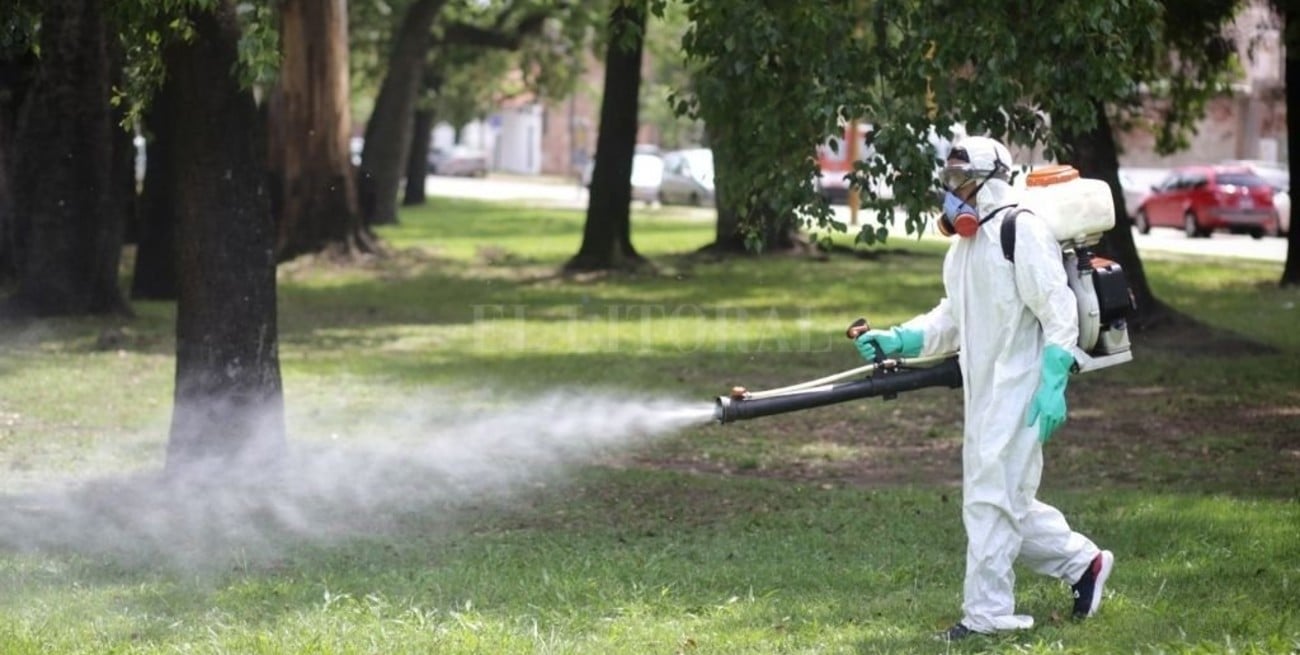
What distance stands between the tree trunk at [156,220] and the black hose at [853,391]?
47.8 ft

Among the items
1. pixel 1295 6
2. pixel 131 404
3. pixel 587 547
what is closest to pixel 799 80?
pixel 587 547

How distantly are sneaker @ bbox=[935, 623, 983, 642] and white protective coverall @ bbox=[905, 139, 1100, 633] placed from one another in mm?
36

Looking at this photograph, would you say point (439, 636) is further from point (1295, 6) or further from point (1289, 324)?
point (1289, 324)

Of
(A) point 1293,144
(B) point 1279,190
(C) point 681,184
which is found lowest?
(C) point 681,184

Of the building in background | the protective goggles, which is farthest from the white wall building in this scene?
the protective goggles

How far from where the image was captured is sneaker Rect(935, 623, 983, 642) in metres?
6.62

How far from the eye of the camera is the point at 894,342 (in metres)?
7.00

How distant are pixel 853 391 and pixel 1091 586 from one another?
46.1 inches

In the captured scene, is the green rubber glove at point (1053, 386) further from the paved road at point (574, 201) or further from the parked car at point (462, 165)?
the parked car at point (462, 165)

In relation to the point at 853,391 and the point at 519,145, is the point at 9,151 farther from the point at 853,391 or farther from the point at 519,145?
the point at 519,145

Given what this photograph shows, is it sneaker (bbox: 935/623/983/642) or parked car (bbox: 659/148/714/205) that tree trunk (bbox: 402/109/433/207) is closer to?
parked car (bbox: 659/148/714/205)

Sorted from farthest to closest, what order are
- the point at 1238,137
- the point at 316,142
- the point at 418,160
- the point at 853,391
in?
1. the point at 1238,137
2. the point at 418,160
3. the point at 316,142
4. the point at 853,391

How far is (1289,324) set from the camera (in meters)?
19.8

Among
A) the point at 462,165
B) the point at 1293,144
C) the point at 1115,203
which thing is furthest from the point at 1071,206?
the point at 462,165
